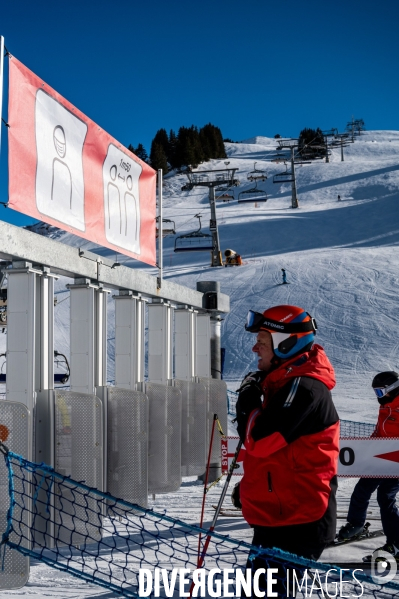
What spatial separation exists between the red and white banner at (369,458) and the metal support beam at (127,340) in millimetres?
2158

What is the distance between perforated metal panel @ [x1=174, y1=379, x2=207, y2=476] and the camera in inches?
402

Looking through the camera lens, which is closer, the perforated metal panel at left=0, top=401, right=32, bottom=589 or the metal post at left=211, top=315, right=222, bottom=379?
the perforated metal panel at left=0, top=401, right=32, bottom=589

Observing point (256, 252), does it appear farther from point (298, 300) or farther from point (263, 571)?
point (263, 571)

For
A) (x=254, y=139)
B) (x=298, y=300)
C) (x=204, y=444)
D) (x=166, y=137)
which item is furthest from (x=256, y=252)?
(x=254, y=139)

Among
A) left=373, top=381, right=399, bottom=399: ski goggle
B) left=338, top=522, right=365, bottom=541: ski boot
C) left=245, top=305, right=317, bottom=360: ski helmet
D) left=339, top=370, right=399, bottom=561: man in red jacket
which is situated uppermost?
left=245, top=305, right=317, bottom=360: ski helmet

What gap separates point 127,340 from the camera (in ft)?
28.4

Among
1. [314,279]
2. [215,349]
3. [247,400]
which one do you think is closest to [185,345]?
[215,349]

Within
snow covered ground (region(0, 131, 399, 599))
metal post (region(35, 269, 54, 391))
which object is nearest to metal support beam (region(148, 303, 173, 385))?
snow covered ground (region(0, 131, 399, 599))

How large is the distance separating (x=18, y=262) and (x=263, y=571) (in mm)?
3610

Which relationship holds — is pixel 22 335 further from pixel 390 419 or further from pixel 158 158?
pixel 158 158

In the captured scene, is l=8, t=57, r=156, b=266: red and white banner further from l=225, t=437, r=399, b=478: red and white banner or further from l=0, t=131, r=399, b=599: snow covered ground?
l=0, t=131, r=399, b=599: snow covered ground

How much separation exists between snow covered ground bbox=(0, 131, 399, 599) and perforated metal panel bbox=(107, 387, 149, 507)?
0.75 m

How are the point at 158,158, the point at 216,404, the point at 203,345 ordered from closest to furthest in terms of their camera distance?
the point at 216,404 → the point at 203,345 → the point at 158,158

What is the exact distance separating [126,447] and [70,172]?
2954 mm
